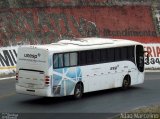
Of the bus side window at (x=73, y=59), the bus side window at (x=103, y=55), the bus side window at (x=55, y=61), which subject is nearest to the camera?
the bus side window at (x=55, y=61)

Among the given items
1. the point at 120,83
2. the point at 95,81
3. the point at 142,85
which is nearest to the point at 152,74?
the point at 142,85

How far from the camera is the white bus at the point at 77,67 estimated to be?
78.6ft

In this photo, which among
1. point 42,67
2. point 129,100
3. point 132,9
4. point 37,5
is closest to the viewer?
point 42,67

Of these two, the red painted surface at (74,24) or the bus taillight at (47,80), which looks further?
the red painted surface at (74,24)

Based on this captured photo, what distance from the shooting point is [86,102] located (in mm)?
24703

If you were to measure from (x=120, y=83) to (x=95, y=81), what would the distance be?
2494 mm

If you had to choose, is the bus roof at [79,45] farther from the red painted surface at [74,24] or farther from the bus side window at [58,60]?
the red painted surface at [74,24]

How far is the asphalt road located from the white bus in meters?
0.51

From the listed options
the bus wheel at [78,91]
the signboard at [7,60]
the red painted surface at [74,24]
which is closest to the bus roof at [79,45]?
the bus wheel at [78,91]

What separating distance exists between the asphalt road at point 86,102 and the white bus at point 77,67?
51 centimetres

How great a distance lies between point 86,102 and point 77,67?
1907 mm

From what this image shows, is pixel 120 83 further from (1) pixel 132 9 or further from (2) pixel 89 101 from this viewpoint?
(1) pixel 132 9

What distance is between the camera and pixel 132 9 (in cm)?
5050

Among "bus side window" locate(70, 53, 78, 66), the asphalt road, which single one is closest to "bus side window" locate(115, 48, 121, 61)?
the asphalt road
